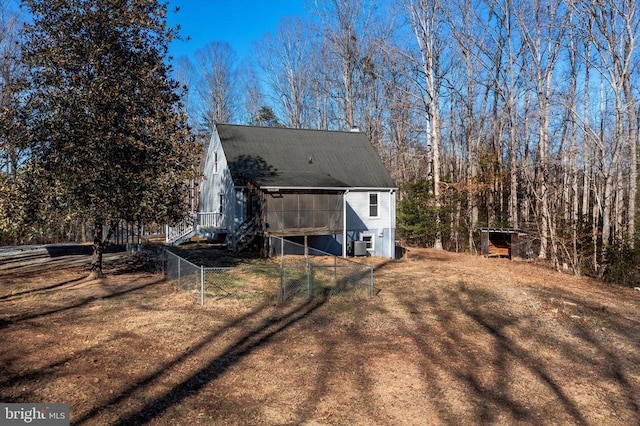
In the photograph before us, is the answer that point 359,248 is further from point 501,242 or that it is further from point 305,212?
point 501,242

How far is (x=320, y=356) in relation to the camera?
8.38 metres

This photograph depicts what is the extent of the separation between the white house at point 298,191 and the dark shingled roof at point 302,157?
0.05 meters

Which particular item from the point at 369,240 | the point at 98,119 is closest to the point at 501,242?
the point at 369,240

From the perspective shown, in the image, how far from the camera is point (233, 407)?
621 centimetres

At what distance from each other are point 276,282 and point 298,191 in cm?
805

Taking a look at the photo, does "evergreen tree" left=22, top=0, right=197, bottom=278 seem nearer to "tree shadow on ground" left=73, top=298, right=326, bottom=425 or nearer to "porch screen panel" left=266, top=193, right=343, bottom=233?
"tree shadow on ground" left=73, top=298, right=326, bottom=425

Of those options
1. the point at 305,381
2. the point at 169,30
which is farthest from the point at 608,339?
the point at 169,30

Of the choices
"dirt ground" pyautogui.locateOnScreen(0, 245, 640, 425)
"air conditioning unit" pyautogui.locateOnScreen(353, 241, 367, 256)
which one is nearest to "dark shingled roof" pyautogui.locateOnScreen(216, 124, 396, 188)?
"air conditioning unit" pyautogui.locateOnScreen(353, 241, 367, 256)

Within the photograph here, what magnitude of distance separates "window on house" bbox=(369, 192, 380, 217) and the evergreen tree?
14.4m

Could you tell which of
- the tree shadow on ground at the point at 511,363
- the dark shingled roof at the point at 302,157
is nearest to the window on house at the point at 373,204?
the dark shingled roof at the point at 302,157

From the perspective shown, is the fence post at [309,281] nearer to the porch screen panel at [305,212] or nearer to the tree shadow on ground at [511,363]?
the tree shadow on ground at [511,363]

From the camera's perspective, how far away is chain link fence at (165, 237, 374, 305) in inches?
488

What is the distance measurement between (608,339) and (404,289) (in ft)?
18.9

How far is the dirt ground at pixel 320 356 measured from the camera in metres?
6.29
